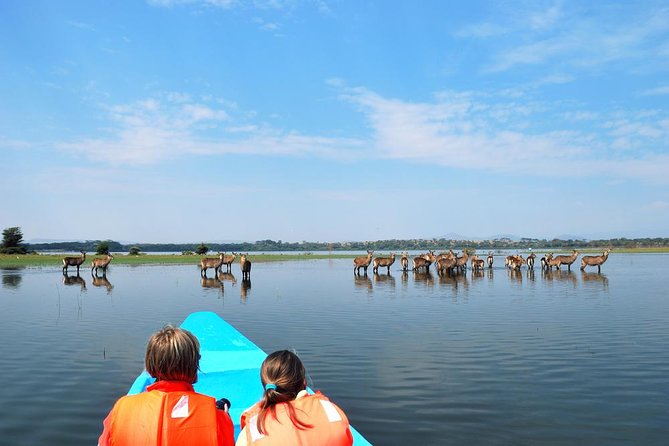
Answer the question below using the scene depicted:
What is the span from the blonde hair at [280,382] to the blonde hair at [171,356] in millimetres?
516

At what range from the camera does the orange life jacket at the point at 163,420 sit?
11.4 feet

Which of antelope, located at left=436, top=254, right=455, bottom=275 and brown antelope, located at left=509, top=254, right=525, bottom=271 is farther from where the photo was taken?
brown antelope, located at left=509, top=254, right=525, bottom=271

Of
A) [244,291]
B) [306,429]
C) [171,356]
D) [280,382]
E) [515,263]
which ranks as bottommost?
[244,291]

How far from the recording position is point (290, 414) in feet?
11.1

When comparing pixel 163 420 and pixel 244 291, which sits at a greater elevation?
pixel 163 420

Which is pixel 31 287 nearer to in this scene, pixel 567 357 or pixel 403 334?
pixel 403 334

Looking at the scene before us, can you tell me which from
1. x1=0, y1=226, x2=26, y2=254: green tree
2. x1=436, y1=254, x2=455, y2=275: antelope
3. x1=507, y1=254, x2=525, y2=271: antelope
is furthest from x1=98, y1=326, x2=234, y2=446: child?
x1=0, y1=226, x2=26, y2=254: green tree

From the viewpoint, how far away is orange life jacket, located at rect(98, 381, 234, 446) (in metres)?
3.47

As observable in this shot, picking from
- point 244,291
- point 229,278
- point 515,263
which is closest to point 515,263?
point 515,263

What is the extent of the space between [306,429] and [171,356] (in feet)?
3.18

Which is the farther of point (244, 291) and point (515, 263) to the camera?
point (515, 263)

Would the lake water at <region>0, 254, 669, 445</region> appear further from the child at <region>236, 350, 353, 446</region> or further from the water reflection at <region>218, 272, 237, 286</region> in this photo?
the water reflection at <region>218, 272, 237, 286</region>

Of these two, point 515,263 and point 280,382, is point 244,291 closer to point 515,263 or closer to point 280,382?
point 280,382

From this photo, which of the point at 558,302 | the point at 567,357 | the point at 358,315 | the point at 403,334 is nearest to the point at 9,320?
the point at 358,315
